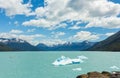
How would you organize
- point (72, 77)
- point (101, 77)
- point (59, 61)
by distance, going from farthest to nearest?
point (59, 61) < point (72, 77) < point (101, 77)

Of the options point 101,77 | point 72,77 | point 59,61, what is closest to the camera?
point 101,77

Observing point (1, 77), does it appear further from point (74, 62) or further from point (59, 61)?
point (74, 62)

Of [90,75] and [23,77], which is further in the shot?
[23,77]

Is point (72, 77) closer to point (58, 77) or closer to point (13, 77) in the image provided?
point (58, 77)

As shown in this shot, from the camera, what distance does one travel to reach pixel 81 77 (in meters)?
40.5

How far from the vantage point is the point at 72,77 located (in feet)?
185

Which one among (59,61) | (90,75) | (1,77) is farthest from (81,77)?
(59,61)

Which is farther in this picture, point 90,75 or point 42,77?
point 42,77

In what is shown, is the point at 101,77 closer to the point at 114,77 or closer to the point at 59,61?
the point at 114,77

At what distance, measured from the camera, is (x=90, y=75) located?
4053 cm

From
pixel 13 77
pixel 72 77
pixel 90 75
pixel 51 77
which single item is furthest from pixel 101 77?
pixel 13 77

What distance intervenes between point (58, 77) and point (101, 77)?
→ 20394 mm

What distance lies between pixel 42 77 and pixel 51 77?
2238mm

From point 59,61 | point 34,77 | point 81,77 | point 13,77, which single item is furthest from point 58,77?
point 59,61
